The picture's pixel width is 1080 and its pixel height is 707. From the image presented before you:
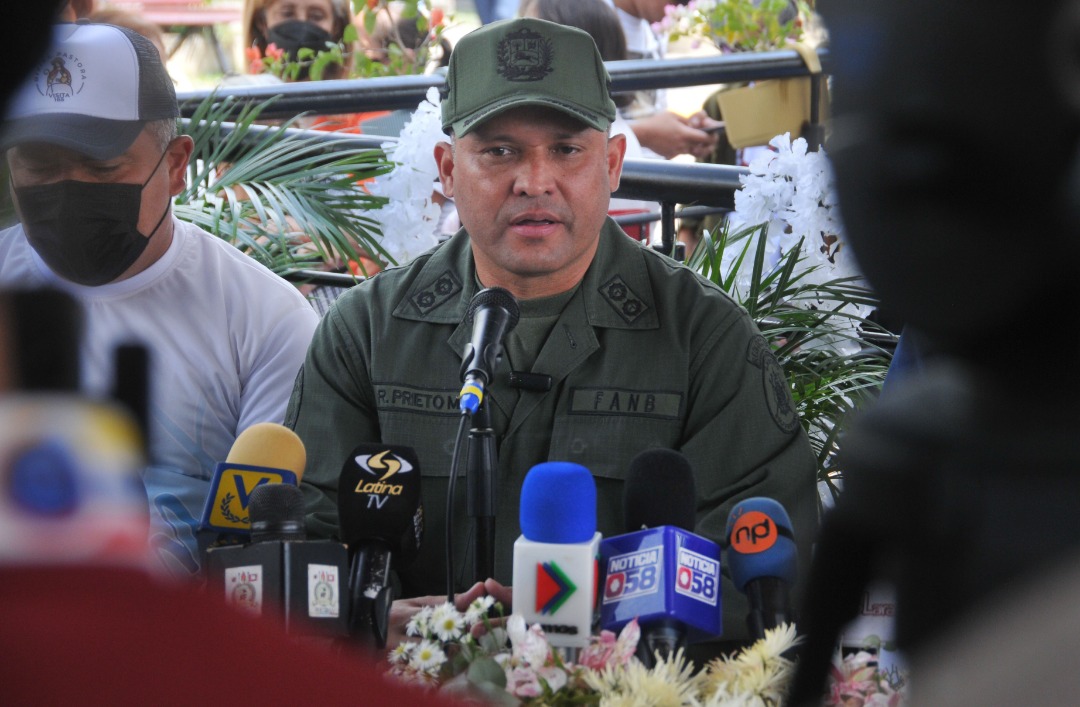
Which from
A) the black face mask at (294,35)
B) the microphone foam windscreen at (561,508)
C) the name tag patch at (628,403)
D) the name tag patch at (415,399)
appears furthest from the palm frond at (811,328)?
the black face mask at (294,35)

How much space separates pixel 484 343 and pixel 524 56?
975 millimetres

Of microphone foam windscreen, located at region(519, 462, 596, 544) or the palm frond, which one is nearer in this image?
microphone foam windscreen, located at region(519, 462, 596, 544)

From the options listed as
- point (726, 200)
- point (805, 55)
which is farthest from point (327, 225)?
point (805, 55)

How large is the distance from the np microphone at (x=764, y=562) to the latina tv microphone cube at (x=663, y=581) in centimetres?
8

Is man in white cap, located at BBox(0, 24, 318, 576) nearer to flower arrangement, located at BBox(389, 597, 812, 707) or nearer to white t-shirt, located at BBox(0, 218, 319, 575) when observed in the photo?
white t-shirt, located at BBox(0, 218, 319, 575)

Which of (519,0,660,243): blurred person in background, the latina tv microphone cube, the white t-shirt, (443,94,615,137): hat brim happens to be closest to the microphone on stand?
the latina tv microphone cube

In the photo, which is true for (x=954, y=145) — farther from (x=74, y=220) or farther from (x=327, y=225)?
(x=327, y=225)

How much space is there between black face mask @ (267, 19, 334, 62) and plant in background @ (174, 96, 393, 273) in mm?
1104

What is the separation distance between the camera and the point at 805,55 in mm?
4469

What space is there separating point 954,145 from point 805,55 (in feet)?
13.2

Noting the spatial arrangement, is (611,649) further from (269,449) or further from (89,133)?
(89,133)

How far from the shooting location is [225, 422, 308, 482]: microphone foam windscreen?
6.72 feet

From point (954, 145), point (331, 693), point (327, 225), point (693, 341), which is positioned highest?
point (327, 225)

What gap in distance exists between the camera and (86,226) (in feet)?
8.86
